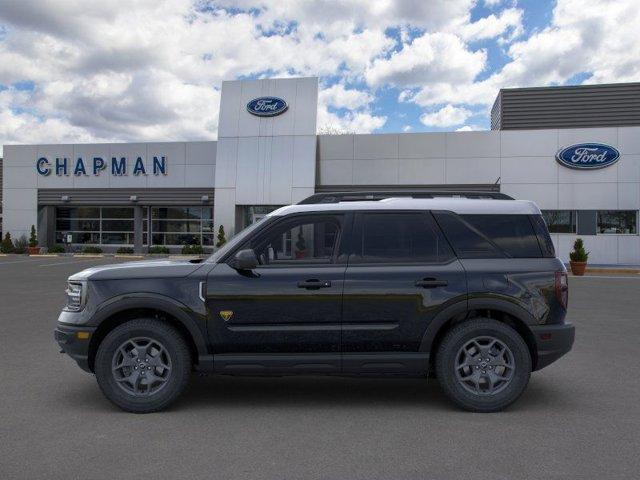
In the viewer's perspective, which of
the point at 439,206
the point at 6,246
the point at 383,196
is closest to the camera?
the point at 439,206

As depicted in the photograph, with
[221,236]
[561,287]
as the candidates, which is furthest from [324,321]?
[221,236]

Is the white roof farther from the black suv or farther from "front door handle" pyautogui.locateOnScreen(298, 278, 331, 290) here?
"front door handle" pyautogui.locateOnScreen(298, 278, 331, 290)

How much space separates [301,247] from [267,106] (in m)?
24.0

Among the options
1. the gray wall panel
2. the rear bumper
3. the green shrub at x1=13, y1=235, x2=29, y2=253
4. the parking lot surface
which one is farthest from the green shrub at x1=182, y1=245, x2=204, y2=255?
the rear bumper

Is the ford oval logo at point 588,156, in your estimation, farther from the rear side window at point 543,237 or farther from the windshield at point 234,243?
the windshield at point 234,243

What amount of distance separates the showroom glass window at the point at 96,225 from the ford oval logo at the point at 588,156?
2334cm

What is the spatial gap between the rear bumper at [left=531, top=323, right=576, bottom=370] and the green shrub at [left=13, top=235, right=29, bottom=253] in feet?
109

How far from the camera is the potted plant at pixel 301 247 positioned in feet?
16.4

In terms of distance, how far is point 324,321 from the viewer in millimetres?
4840

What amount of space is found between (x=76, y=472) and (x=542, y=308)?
379 cm

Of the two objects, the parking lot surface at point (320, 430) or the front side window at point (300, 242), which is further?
the front side window at point (300, 242)

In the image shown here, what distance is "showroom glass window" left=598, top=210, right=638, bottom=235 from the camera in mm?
25656

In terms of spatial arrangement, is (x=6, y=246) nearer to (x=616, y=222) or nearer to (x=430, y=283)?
(x=616, y=222)

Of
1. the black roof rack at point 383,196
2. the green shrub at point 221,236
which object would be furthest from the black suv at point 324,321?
the green shrub at point 221,236
